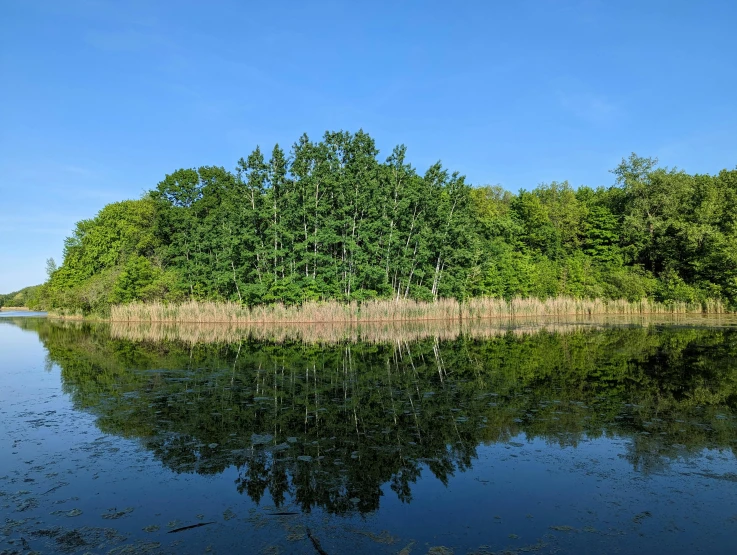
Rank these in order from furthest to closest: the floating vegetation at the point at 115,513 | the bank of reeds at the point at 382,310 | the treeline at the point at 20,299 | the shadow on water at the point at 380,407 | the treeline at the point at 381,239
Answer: the treeline at the point at 20,299 → the treeline at the point at 381,239 → the bank of reeds at the point at 382,310 → the shadow on water at the point at 380,407 → the floating vegetation at the point at 115,513

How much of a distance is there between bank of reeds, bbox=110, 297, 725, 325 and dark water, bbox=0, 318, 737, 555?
17.6 meters

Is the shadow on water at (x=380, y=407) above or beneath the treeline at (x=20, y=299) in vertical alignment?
beneath

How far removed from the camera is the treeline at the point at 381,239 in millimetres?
34625

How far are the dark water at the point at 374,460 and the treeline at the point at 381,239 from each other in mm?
21750

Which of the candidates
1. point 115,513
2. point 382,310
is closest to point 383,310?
point 382,310

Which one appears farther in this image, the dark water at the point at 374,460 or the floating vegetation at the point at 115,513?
the floating vegetation at the point at 115,513

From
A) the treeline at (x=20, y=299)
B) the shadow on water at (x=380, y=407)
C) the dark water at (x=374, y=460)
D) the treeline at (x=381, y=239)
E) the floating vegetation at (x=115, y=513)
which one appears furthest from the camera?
the treeline at (x=20, y=299)

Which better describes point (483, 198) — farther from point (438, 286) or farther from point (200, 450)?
point (200, 450)

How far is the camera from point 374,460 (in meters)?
6.34

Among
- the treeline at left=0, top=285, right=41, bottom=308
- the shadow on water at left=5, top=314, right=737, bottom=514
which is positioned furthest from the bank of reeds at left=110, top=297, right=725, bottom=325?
the treeline at left=0, top=285, right=41, bottom=308

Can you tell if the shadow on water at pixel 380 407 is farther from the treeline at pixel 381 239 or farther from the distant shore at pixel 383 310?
→ the treeline at pixel 381 239

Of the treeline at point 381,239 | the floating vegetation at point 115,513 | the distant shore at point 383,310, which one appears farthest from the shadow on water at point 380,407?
the treeline at point 381,239

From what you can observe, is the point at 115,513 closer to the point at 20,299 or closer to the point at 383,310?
the point at 383,310

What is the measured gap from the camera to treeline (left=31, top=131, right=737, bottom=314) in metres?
34.6
